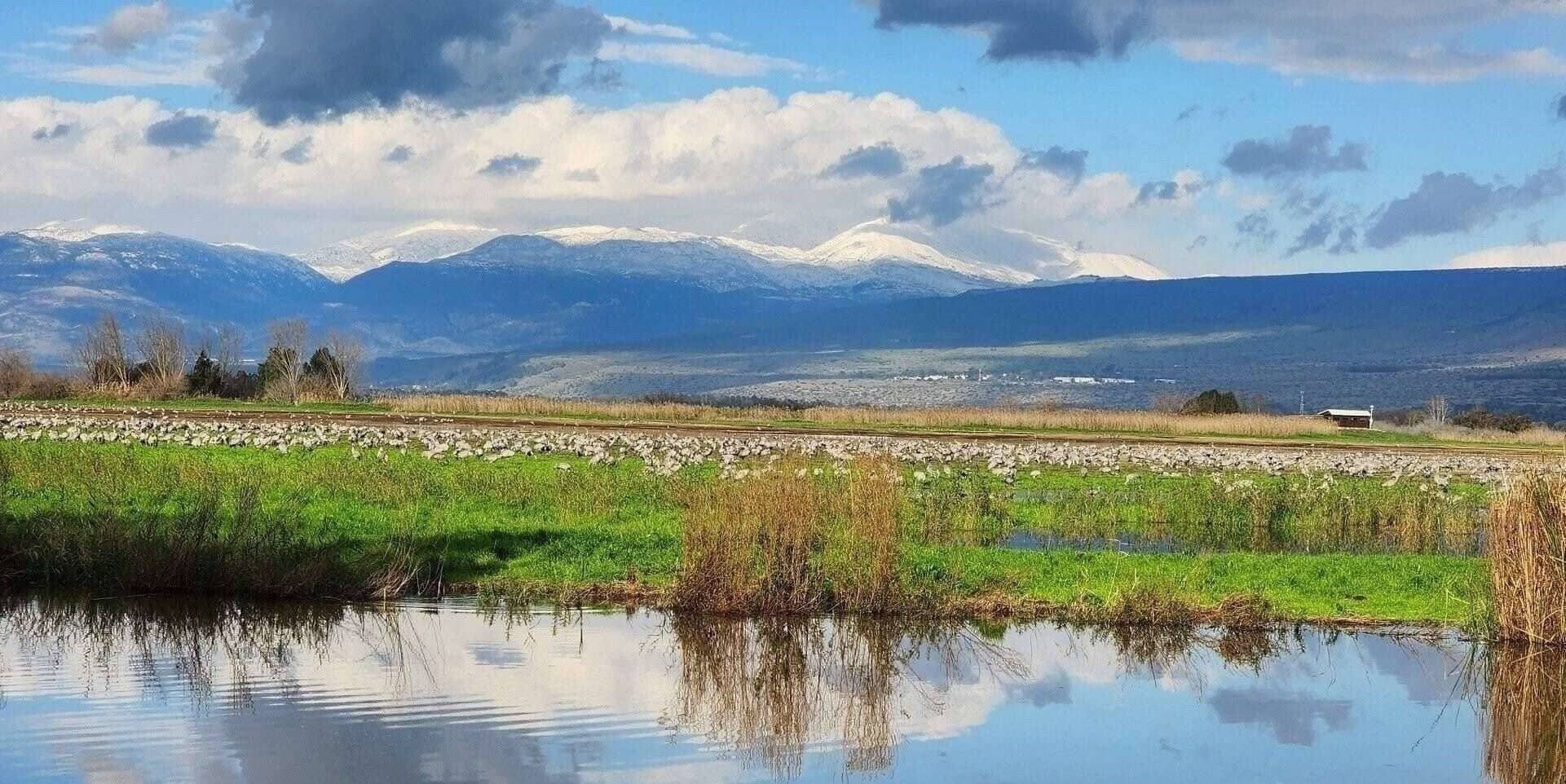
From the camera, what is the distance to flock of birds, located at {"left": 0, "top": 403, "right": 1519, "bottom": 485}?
4131cm

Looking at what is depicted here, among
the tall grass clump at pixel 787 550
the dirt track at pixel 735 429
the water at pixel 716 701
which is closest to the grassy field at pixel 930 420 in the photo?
the dirt track at pixel 735 429

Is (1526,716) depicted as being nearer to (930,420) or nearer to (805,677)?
(805,677)

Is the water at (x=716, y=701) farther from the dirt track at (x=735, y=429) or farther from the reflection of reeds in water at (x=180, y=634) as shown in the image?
the dirt track at (x=735, y=429)

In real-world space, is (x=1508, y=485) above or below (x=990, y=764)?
above

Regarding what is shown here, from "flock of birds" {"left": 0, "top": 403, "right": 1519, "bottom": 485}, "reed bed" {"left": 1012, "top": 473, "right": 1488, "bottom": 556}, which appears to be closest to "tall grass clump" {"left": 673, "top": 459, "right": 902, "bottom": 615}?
"reed bed" {"left": 1012, "top": 473, "right": 1488, "bottom": 556}

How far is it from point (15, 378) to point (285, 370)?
11.7 metres

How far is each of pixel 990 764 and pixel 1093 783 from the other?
0.88 m

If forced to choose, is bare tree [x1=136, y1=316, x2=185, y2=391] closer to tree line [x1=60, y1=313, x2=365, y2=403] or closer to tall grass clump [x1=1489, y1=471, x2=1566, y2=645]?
tree line [x1=60, y1=313, x2=365, y2=403]

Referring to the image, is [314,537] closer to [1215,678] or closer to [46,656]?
[46,656]

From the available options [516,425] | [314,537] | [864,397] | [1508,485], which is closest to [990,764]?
[1508,485]

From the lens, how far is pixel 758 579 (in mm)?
20766

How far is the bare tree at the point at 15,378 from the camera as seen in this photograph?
79688mm

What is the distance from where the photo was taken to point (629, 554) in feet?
77.4

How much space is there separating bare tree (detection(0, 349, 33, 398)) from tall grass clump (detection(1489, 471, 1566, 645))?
71.2 meters
